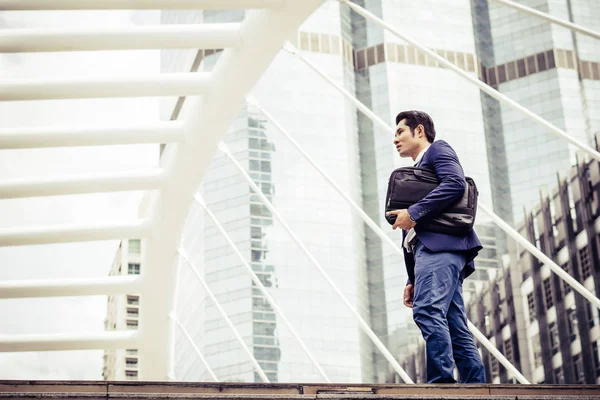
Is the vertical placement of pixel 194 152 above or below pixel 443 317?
above

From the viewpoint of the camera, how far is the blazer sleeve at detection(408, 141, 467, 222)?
615 centimetres

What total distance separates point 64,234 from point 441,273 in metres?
10.7

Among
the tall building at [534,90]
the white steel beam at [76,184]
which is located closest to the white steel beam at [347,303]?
the white steel beam at [76,184]

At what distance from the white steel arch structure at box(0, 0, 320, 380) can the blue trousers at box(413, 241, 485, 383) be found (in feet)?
18.8

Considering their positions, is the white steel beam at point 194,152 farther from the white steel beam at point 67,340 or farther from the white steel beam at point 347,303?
the white steel beam at point 347,303

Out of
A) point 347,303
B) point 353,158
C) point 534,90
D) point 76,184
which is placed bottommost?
point 347,303

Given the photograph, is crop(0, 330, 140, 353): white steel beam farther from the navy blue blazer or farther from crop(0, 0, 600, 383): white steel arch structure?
the navy blue blazer

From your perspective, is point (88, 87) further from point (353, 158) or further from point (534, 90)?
point (534, 90)

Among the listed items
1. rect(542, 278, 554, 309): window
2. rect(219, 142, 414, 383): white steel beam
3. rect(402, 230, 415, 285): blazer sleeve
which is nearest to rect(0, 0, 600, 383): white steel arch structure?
rect(219, 142, 414, 383): white steel beam

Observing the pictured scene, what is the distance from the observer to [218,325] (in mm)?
75875

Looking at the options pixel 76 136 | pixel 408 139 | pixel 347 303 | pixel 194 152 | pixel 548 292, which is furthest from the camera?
pixel 548 292

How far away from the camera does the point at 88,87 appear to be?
41.1 feet

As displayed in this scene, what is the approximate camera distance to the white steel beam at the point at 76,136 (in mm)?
13383

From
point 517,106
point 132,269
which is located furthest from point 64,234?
point 132,269
